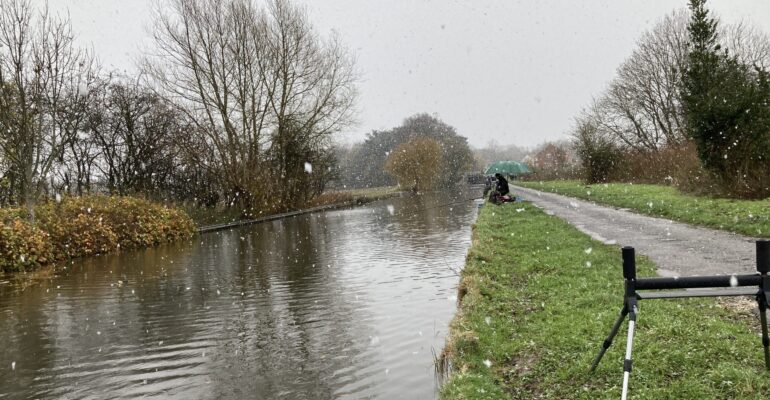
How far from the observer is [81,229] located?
15.7m

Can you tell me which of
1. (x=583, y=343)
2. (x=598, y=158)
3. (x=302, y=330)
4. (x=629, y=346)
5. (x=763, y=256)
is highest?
(x=598, y=158)

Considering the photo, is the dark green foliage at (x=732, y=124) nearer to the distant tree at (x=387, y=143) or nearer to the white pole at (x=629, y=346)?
the white pole at (x=629, y=346)

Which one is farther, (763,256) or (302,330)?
(302,330)

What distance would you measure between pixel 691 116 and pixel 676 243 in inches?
384

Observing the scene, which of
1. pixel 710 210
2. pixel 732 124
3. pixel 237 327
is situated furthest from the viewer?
pixel 732 124

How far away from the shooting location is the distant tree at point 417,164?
2351 inches

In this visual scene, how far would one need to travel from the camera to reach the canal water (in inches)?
202

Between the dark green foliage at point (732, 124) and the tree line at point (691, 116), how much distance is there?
3 centimetres

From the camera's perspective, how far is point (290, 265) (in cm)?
1227

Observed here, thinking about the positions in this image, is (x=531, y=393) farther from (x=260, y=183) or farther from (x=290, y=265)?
(x=260, y=183)

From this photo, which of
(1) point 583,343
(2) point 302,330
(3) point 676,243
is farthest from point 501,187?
(1) point 583,343

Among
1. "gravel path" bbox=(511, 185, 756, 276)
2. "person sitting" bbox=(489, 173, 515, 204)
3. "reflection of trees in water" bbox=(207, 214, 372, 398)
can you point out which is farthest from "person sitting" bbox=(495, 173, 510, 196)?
"reflection of trees in water" bbox=(207, 214, 372, 398)

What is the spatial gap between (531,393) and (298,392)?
7.04 ft

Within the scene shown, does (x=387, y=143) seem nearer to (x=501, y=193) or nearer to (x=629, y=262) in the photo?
(x=501, y=193)
